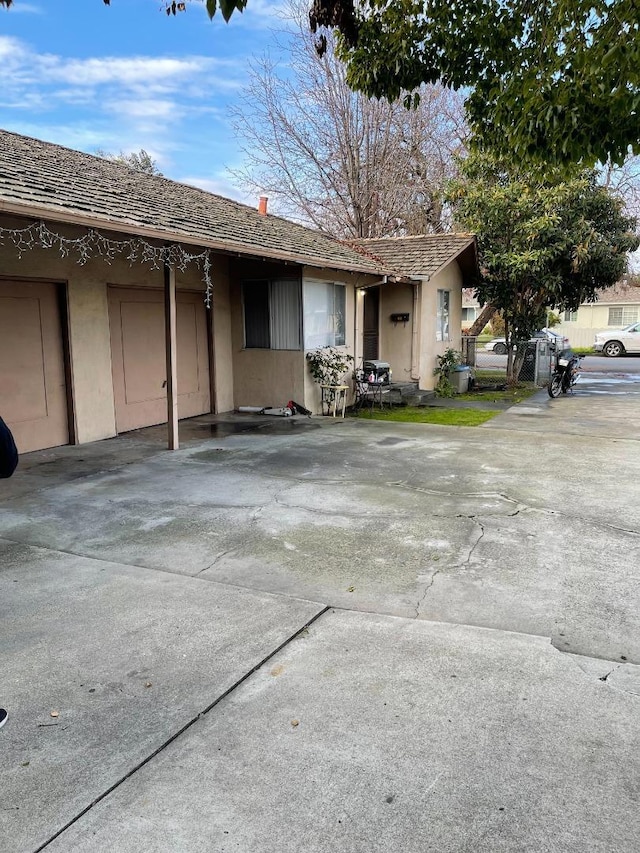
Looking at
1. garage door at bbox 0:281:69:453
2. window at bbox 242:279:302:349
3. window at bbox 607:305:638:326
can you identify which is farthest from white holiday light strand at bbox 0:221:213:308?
window at bbox 607:305:638:326

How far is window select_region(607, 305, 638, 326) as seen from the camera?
3472 centimetres

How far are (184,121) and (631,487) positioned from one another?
2521 cm

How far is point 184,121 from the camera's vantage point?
26219mm

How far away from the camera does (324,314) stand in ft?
38.9

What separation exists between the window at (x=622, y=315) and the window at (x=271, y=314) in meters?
29.2

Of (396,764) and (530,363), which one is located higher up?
(530,363)

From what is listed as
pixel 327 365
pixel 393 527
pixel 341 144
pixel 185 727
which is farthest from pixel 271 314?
pixel 341 144

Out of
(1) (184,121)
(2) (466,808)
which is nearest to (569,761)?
(2) (466,808)

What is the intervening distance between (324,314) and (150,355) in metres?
3.47

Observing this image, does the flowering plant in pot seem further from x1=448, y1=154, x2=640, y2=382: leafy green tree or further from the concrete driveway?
x1=448, y1=154, x2=640, y2=382: leafy green tree

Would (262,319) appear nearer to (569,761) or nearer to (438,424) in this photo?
(438,424)

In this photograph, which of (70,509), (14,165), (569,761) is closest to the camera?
(569,761)

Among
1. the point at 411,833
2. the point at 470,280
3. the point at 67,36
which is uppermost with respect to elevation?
the point at 67,36

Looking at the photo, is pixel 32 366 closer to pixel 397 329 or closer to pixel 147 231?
pixel 147 231
